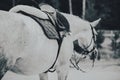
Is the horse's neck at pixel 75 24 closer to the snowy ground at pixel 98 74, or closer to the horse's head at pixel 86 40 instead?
the horse's head at pixel 86 40

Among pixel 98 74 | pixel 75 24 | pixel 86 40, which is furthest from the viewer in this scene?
pixel 98 74

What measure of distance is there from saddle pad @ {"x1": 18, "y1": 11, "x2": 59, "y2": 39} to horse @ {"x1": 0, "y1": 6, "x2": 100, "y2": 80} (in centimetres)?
4

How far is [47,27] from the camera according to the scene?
330cm

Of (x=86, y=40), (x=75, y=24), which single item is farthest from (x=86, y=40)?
(x=75, y=24)

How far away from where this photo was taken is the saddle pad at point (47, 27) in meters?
3.21

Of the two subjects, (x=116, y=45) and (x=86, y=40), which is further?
(x=116, y=45)

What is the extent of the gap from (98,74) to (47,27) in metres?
2.37

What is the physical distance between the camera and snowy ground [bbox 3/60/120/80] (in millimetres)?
4961

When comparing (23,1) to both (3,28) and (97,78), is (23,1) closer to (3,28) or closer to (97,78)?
(3,28)

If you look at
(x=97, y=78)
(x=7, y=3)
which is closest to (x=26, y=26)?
(x=7, y=3)

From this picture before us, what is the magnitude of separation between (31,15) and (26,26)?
1.05 ft

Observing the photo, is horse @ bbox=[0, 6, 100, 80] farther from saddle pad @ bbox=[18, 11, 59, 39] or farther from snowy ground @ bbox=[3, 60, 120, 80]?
snowy ground @ bbox=[3, 60, 120, 80]

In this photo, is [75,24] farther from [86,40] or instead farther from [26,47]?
[26,47]

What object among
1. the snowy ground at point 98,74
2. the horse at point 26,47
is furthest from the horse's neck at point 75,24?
the snowy ground at point 98,74
